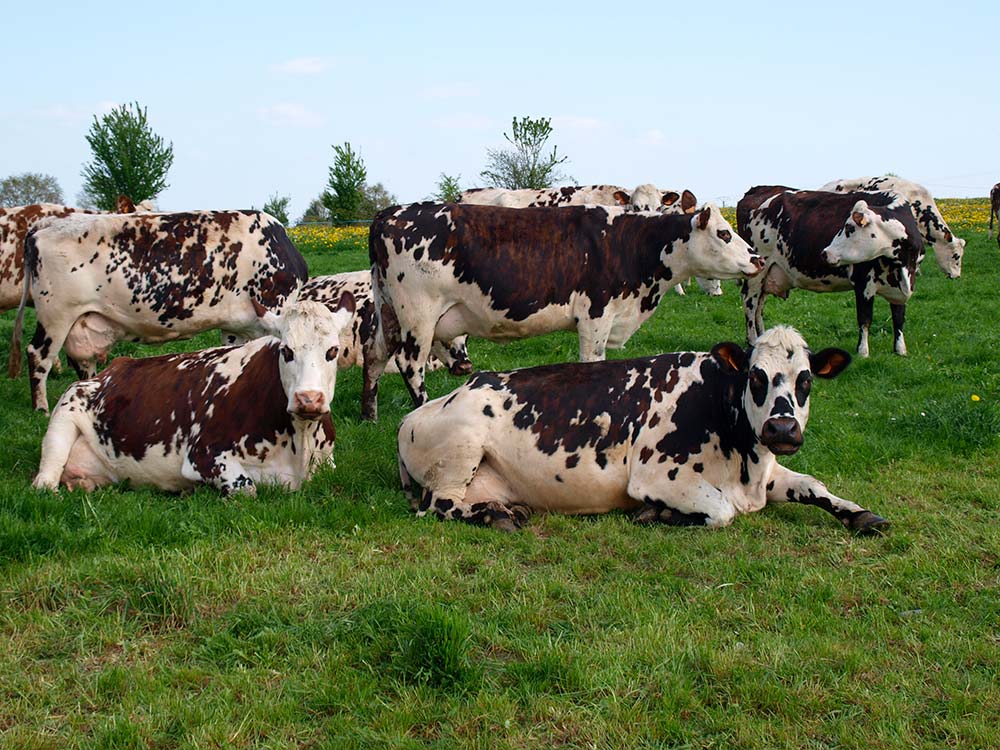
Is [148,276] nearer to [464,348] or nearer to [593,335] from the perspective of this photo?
[464,348]

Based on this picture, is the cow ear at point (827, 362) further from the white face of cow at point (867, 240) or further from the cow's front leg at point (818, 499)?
the white face of cow at point (867, 240)

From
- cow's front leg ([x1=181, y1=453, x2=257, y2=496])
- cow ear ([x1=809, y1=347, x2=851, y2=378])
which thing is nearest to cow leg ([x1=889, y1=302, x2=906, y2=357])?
cow ear ([x1=809, y1=347, x2=851, y2=378])

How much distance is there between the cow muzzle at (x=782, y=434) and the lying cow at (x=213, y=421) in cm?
297

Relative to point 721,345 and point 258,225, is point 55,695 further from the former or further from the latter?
point 258,225

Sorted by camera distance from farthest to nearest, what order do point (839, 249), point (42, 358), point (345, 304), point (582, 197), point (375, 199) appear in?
point (375, 199) < point (582, 197) < point (839, 249) < point (42, 358) < point (345, 304)

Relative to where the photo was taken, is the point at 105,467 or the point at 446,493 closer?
the point at 446,493

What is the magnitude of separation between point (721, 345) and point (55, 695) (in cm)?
451

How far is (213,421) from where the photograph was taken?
7.48m

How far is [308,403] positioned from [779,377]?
316cm

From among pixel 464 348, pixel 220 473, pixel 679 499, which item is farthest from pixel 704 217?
pixel 220 473

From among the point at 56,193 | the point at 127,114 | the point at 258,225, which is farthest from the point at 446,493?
the point at 56,193

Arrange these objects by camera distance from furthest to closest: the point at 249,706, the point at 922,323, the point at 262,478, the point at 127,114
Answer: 1. the point at 127,114
2. the point at 922,323
3. the point at 262,478
4. the point at 249,706

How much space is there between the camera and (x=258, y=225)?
1160 centimetres

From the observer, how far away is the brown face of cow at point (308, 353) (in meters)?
6.82
